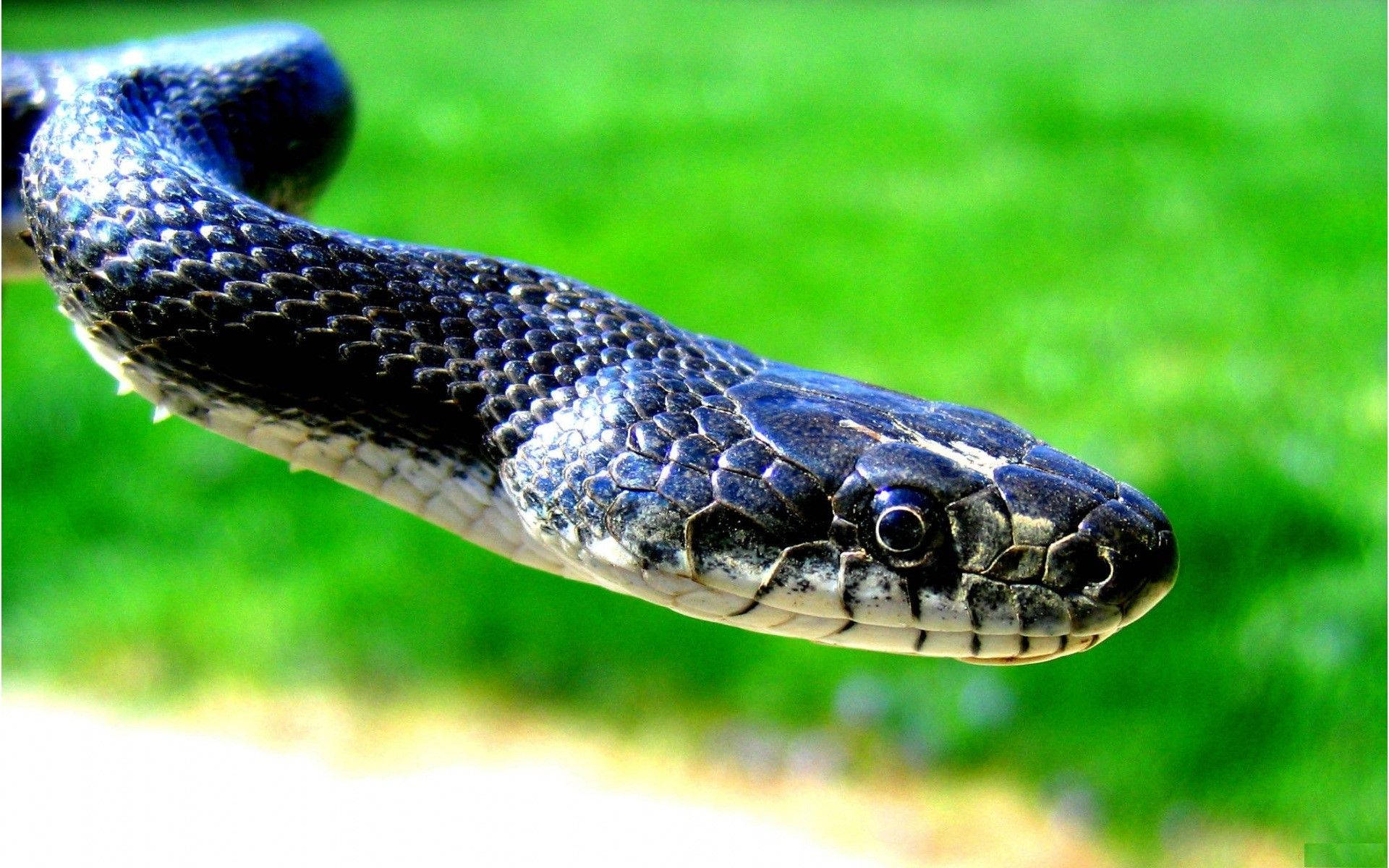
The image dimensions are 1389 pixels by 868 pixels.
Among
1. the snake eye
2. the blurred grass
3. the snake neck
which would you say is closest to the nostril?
the snake eye

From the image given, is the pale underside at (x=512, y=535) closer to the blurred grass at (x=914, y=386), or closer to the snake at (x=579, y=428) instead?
the snake at (x=579, y=428)

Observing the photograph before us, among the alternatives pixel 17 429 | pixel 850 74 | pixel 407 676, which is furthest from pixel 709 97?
pixel 407 676

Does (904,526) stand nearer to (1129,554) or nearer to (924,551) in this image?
(924,551)

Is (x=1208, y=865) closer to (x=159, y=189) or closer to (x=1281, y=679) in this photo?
(x=1281, y=679)

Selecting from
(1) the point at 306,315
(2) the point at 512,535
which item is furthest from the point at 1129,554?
(1) the point at 306,315

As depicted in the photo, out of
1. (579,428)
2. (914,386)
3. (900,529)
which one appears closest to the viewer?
(900,529)

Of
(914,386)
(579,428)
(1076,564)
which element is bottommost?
(1076,564)
